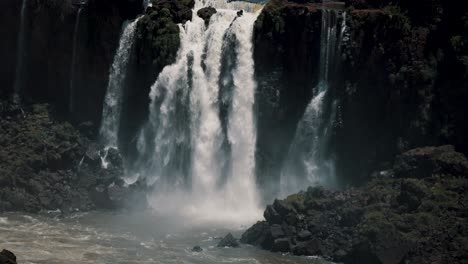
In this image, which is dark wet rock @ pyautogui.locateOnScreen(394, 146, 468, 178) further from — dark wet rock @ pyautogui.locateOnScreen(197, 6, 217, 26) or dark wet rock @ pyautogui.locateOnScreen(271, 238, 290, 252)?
dark wet rock @ pyautogui.locateOnScreen(197, 6, 217, 26)

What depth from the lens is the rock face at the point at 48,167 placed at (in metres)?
62.1

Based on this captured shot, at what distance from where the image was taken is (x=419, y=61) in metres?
60.8

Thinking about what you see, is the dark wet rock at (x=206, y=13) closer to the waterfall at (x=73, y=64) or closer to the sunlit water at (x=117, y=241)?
the waterfall at (x=73, y=64)

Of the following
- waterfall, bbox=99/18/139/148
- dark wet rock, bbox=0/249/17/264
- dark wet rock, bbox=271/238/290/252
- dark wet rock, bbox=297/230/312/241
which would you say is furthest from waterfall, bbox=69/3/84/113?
dark wet rock, bbox=0/249/17/264

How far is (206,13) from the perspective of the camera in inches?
2653

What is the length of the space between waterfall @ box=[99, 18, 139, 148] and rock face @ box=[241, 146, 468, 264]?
17746 mm

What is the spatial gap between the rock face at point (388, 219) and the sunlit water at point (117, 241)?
4.97 ft

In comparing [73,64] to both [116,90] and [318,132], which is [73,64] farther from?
[318,132]

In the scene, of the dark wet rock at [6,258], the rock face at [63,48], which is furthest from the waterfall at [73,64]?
the dark wet rock at [6,258]

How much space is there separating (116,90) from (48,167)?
7824 mm

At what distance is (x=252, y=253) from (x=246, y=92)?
49.3ft

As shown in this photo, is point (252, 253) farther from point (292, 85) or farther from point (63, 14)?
point (63, 14)

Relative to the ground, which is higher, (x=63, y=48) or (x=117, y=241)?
(x=63, y=48)

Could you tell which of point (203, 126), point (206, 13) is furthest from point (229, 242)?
point (206, 13)
